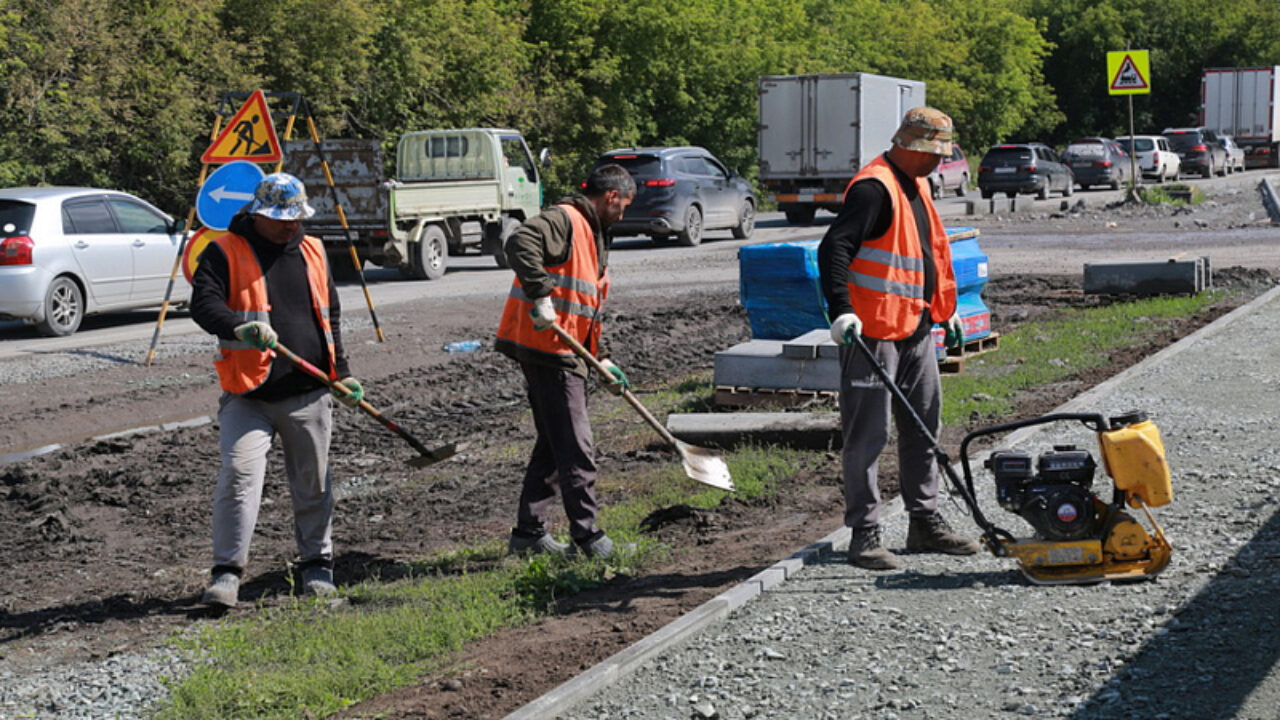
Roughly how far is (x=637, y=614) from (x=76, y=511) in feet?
13.3

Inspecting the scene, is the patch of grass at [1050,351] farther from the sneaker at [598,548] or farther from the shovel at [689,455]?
the sneaker at [598,548]

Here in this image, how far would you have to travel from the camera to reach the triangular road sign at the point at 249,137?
1284 centimetres

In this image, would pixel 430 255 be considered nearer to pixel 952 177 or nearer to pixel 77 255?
pixel 77 255

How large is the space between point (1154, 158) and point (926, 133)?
147 ft

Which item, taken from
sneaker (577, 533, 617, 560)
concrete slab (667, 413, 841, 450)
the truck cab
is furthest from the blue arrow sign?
the truck cab

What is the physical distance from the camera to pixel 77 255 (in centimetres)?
1555

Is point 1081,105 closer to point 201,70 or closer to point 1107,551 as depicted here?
point 201,70

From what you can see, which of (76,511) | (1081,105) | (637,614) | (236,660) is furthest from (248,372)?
(1081,105)

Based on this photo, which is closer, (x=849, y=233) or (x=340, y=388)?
(x=849, y=233)

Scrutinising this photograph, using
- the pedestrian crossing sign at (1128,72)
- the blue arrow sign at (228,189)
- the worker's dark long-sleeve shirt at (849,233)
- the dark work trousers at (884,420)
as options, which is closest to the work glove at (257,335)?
the worker's dark long-sleeve shirt at (849,233)

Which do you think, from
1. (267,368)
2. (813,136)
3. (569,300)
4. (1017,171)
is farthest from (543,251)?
(1017,171)

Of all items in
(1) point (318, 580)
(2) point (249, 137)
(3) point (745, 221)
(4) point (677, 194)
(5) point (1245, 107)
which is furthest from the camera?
(5) point (1245, 107)

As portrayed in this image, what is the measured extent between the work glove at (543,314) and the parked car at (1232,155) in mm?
51803

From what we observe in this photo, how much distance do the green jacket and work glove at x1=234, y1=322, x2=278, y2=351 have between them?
107 cm
